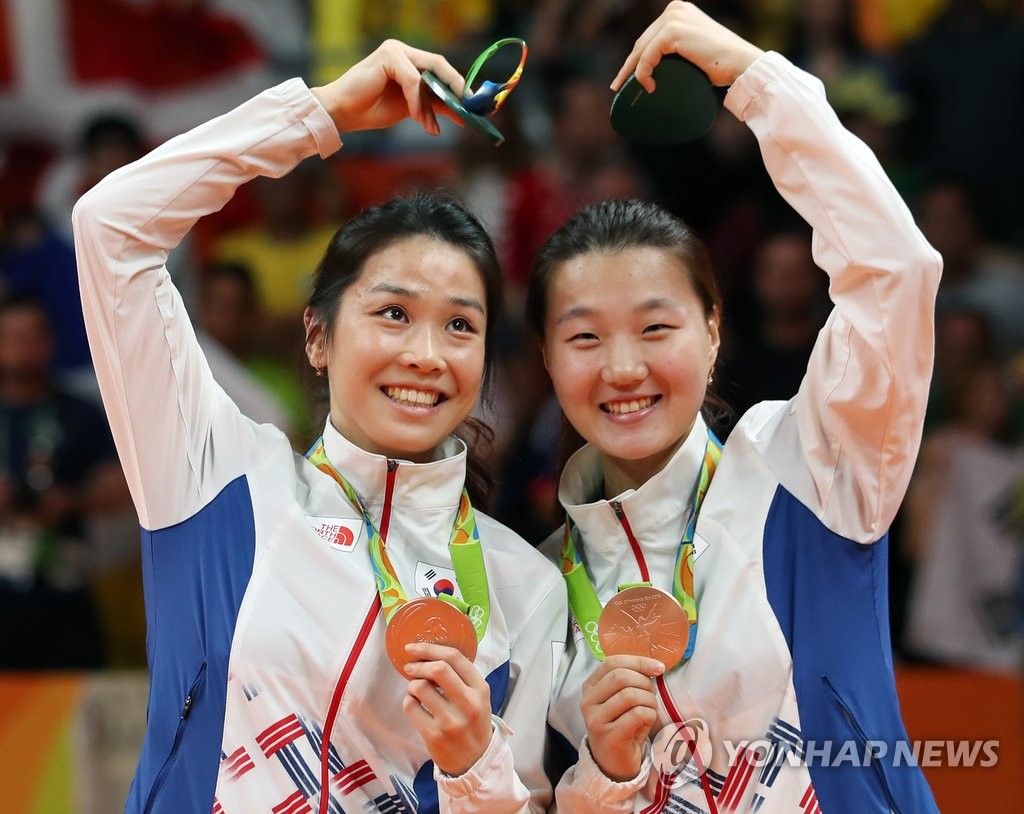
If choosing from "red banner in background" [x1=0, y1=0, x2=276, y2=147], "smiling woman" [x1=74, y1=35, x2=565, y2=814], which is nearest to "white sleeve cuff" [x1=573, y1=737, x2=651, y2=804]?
"smiling woman" [x1=74, y1=35, x2=565, y2=814]

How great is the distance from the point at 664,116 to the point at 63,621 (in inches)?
137

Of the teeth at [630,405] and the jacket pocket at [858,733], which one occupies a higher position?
the teeth at [630,405]

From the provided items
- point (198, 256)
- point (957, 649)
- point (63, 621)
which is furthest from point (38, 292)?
point (957, 649)

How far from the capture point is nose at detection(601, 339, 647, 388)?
265cm

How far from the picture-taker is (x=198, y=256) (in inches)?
258

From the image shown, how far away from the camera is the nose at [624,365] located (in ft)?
8.69

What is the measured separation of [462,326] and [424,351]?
0.48 ft

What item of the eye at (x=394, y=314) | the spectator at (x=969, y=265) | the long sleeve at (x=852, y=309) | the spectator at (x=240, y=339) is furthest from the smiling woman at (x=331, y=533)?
the spectator at (x=969, y=265)

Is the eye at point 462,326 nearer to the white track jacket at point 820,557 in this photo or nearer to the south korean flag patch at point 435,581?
the south korean flag patch at point 435,581

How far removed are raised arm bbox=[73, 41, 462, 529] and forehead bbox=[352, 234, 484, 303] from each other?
227 millimetres

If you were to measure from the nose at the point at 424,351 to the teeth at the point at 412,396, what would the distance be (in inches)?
2.1

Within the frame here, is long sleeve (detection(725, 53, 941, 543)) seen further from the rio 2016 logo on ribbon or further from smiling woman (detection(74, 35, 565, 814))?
smiling woman (detection(74, 35, 565, 814))

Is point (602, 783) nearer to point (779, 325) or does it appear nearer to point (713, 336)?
point (713, 336)
